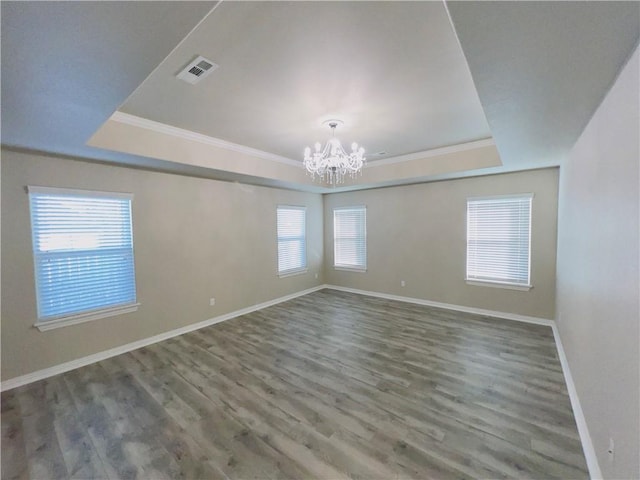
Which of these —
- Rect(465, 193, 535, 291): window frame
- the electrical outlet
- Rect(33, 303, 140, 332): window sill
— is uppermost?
Rect(465, 193, 535, 291): window frame

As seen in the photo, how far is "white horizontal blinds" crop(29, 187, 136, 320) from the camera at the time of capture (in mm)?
2908

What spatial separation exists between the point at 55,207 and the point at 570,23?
4.48m

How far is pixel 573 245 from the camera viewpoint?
8.64 feet

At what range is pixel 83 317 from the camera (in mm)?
3164

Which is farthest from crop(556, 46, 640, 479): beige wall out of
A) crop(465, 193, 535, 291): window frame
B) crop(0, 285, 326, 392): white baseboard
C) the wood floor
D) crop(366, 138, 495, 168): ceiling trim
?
Result: crop(0, 285, 326, 392): white baseboard

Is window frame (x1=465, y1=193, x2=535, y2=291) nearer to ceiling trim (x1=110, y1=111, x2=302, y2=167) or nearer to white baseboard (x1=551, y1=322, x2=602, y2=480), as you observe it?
white baseboard (x1=551, y1=322, x2=602, y2=480)

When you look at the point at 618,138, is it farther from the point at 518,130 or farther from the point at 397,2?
the point at 397,2

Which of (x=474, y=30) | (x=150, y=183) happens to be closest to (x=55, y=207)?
(x=150, y=183)

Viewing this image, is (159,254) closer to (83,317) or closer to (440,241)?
(83,317)

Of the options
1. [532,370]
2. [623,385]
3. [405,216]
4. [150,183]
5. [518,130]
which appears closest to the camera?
[623,385]

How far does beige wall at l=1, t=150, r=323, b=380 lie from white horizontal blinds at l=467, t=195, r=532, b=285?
3.57 meters

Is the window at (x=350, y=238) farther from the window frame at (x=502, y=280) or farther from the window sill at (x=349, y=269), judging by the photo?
the window frame at (x=502, y=280)

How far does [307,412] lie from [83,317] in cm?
294

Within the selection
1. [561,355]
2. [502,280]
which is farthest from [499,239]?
[561,355]
